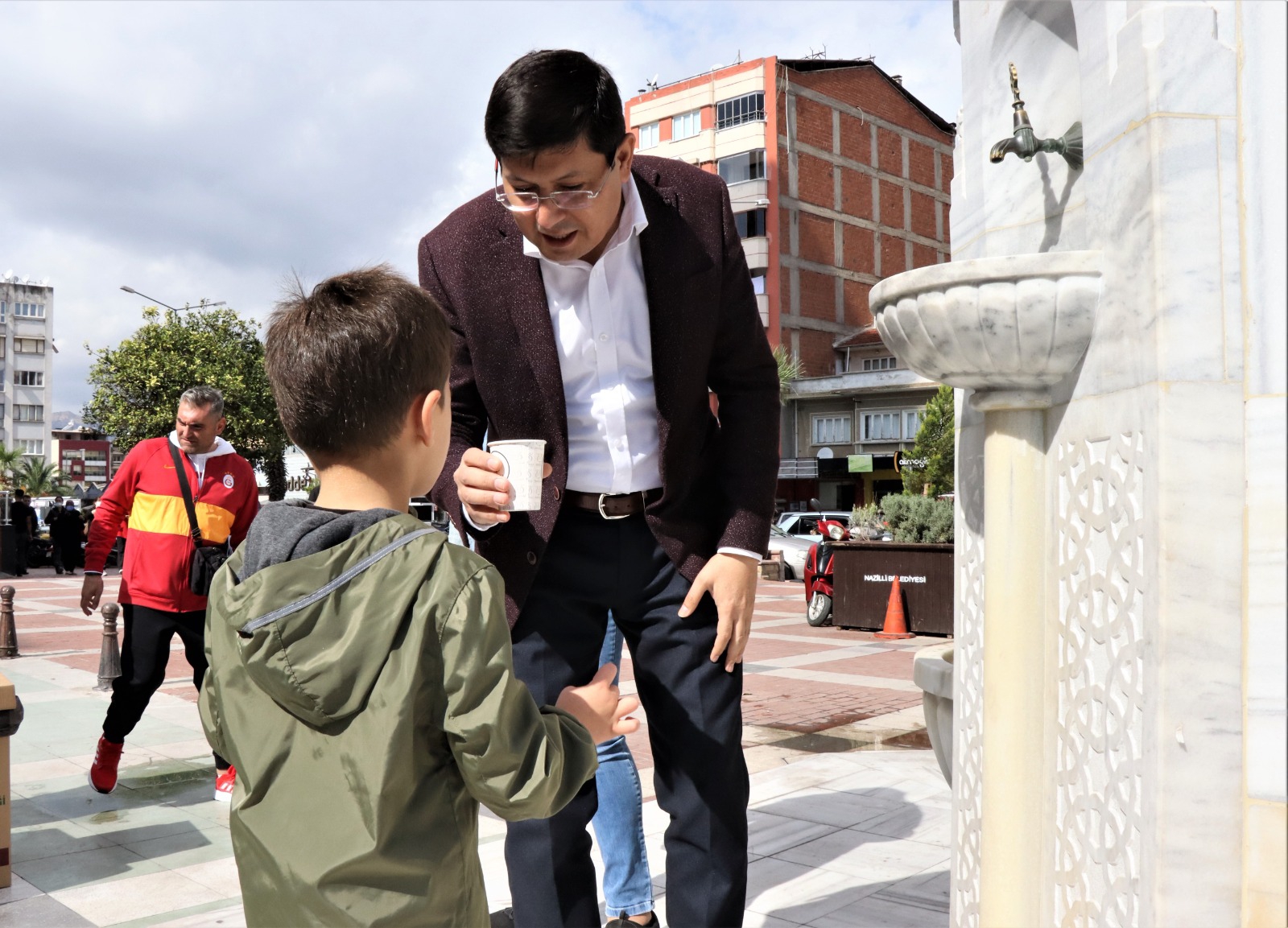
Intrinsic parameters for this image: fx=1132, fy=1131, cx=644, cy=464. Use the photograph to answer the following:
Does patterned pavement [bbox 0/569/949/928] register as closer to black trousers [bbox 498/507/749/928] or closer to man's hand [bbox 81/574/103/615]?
man's hand [bbox 81/574/103/615]

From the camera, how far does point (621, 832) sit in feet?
10.3

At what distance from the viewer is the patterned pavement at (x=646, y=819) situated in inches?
146

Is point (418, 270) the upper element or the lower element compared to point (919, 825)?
upper

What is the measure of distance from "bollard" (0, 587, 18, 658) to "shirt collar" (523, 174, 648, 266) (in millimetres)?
10151

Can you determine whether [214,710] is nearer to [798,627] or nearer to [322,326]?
[322,326]

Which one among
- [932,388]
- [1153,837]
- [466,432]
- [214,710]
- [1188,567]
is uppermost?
[932,388]

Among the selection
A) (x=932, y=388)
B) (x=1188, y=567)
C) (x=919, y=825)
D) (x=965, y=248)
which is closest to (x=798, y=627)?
(x=919, y=825)

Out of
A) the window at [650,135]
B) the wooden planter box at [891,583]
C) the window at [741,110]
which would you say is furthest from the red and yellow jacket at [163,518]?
the window at [650,135]

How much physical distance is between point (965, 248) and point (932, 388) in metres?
38.4

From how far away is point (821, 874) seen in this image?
12.8 feet

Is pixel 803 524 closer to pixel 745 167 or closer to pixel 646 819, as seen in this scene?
pixel 646 819

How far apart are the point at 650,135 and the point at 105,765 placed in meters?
44.1

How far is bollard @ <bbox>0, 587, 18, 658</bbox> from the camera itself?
10750 mm

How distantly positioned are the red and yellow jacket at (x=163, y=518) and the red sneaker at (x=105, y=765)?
672 millimetres
